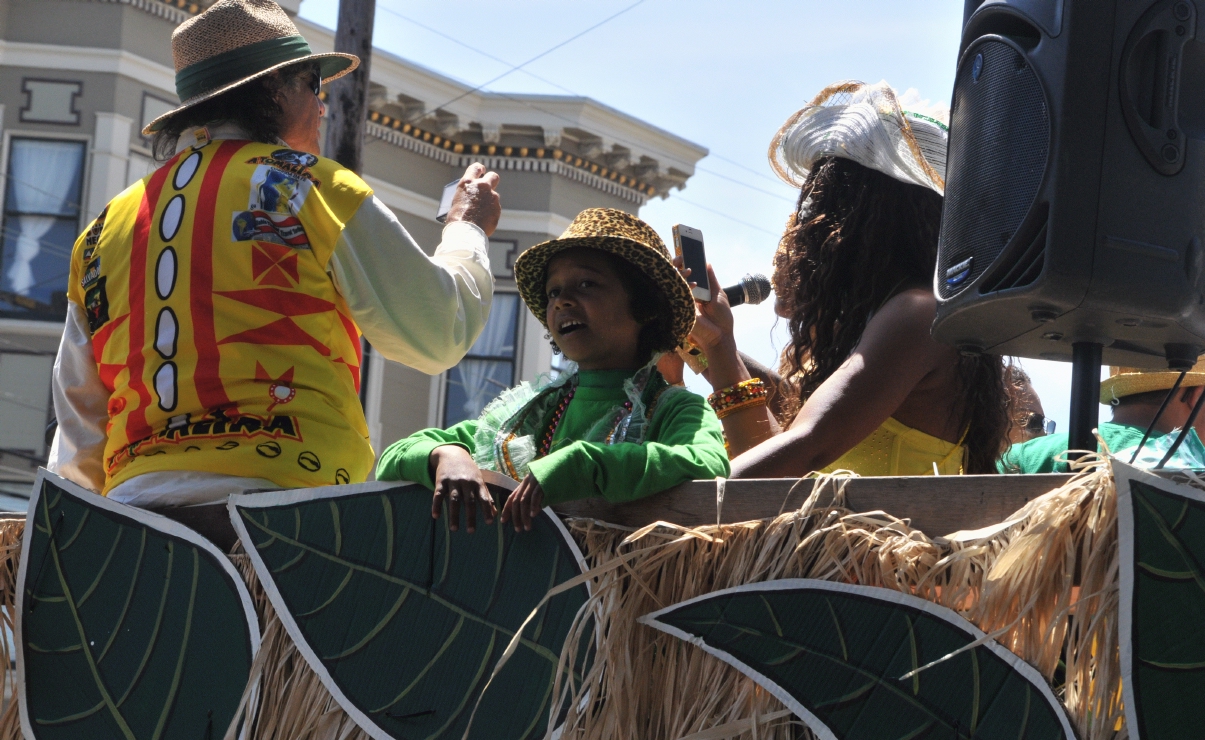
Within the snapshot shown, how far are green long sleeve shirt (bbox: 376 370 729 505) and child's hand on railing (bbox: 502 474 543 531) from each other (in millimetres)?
12

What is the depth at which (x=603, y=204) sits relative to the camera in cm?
1400

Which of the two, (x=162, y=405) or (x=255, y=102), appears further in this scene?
(x=255, y=102)

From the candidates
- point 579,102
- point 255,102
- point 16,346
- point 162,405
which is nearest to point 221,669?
point 162,405

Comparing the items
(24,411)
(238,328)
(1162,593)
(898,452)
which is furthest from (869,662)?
(24,411)

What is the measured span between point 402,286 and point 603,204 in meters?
11.7

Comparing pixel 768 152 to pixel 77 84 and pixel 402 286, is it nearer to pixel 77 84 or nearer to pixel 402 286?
pixel 402 286

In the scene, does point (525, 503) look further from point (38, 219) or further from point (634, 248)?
point (38, 219)

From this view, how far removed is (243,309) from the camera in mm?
2355

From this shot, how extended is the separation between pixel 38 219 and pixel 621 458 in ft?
36.1

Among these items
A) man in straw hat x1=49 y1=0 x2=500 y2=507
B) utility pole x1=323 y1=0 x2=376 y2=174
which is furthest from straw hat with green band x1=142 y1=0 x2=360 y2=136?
utility pole x1=323 y1=0 x2=376 y2=174

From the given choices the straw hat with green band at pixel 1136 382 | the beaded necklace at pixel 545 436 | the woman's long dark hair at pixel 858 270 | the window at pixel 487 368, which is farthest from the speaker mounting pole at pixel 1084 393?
the window at pixel 487 368

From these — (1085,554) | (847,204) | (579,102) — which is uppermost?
(579,102)

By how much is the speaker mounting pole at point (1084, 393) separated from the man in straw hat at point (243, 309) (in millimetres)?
1097

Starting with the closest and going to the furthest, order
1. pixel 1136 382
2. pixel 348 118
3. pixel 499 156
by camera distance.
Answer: pixel 1136 382, pixel 348 118, pixel 499 156
